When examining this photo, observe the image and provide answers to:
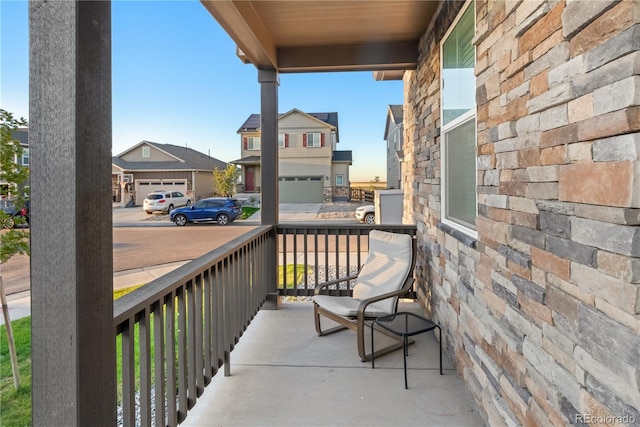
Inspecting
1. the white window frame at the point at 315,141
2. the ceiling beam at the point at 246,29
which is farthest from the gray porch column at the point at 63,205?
the white window frame at the point at 315,141

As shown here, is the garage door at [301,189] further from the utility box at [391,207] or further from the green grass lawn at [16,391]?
the green grass lawn at [16,391]

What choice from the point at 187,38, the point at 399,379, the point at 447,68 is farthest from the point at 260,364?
the point at 187,38

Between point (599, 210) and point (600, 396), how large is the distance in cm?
58

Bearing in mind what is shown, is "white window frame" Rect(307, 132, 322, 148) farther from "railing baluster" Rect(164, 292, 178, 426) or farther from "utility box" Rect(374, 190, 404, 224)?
"railing baluster" Rect(164, 292, 178, 426)

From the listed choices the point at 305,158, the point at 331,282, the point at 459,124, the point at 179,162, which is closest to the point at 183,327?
the point at 331,282

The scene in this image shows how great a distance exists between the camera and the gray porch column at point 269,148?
418 cm

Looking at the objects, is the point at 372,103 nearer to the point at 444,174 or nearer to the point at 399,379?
the point at 444,174

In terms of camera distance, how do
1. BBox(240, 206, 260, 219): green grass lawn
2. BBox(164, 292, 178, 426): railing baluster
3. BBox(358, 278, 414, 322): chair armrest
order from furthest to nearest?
BBox(240, 206, 260, 219): green grass lawn < BBox(358, 278, 414, 322): chair armrest < BBox(164, 292, 178, 426): railing baluster

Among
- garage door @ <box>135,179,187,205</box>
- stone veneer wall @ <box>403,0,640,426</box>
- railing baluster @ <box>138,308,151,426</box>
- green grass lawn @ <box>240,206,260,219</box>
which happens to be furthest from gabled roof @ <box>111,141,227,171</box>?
stone veneer wall @ <box>403,0,640,426</box>

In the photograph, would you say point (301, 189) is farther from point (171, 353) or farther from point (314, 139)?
point (171, 353)

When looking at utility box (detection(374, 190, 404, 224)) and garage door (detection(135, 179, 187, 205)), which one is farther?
utility box (detection(374, 190, 404, 224))

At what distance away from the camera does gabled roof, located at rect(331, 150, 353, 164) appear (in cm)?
1903

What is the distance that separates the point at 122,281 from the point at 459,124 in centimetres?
561

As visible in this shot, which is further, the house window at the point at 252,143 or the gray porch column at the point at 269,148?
the house window at the point at 252,143
